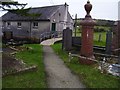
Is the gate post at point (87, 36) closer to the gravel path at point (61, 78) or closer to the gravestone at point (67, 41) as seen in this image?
the gravel path at point (61, 78)

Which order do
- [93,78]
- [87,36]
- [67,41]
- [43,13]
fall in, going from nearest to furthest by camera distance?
1. [93,78]
2. [87,36]
3. [67,41]
4. [43,13]

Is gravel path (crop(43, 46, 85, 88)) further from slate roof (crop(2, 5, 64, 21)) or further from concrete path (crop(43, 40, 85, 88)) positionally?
slate roof (crop(2, 5, 64, 21))

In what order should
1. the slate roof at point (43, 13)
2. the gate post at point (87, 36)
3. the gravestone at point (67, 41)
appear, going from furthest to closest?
the slate roof at point (43, 13) → the gravestone at point (67, 41) → the gate post at point (87, 36)

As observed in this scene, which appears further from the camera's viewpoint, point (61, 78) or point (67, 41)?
point (67, 41)

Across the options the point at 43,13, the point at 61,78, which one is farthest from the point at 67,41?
the point at 43,13

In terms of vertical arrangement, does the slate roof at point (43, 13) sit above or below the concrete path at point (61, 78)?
above

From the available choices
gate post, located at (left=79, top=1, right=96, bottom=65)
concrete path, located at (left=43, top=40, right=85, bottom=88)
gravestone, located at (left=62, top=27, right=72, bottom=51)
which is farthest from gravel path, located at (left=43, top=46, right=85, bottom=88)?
gravestone, located at (left=62, top=27, right=72, bottom=51)

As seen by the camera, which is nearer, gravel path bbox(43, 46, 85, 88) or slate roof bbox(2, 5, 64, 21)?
gravel path bbox(43, 46, 85, 88)

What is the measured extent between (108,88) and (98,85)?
20.3 inches

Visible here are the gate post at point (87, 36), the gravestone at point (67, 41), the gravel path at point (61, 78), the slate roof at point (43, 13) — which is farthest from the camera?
the slate roof at point (43, 13)

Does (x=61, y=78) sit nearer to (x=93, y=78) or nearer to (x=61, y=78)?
(x=61, y=78)

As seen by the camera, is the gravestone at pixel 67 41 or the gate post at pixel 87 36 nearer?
the gate post at pixel 87 36

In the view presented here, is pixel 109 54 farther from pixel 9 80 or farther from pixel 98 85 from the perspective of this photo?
pixel 9 80

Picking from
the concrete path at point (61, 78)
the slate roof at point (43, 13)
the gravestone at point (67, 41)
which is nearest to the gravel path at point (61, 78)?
the concrete path at point (61, 78)
